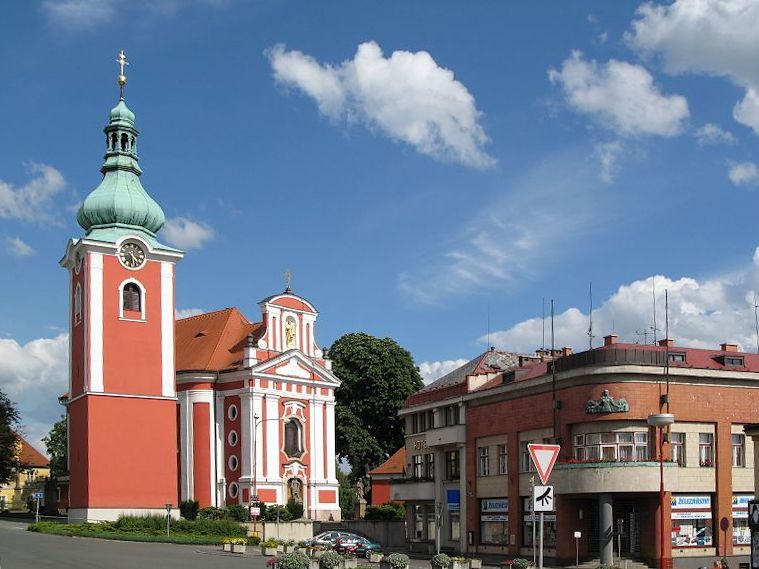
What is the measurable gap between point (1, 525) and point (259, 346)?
69.1ft

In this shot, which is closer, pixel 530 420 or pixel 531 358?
pixel 530 420

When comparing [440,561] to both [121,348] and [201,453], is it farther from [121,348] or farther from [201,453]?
[201,453]

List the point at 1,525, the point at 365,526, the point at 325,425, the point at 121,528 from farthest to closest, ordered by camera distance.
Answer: the point at 325,425, the point at 365,526, the point at 1,525, the point at 121,528

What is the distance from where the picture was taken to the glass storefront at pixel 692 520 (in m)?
49.8

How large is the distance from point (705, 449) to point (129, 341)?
37.1 meters

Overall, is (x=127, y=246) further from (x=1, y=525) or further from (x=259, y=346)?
(x=1, y=525)

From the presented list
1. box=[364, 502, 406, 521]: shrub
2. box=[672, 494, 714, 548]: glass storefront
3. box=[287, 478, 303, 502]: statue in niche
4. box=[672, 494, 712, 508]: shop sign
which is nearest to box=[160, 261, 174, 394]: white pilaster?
box=[287, 478, 303, 502]: statue in niche

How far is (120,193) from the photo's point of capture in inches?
2844

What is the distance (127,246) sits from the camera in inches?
2803

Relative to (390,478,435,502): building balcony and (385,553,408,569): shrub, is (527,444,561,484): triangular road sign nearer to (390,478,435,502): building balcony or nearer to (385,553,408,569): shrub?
(385,553,408,569): shrub

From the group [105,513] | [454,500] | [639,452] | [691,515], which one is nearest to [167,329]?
[105,513]

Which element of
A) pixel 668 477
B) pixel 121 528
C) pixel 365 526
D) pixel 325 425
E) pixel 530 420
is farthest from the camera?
pixel 325 425

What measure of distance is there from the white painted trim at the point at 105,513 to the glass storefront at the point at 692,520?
1242 inches

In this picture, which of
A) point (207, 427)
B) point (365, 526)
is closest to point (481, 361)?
point (365, 526)
